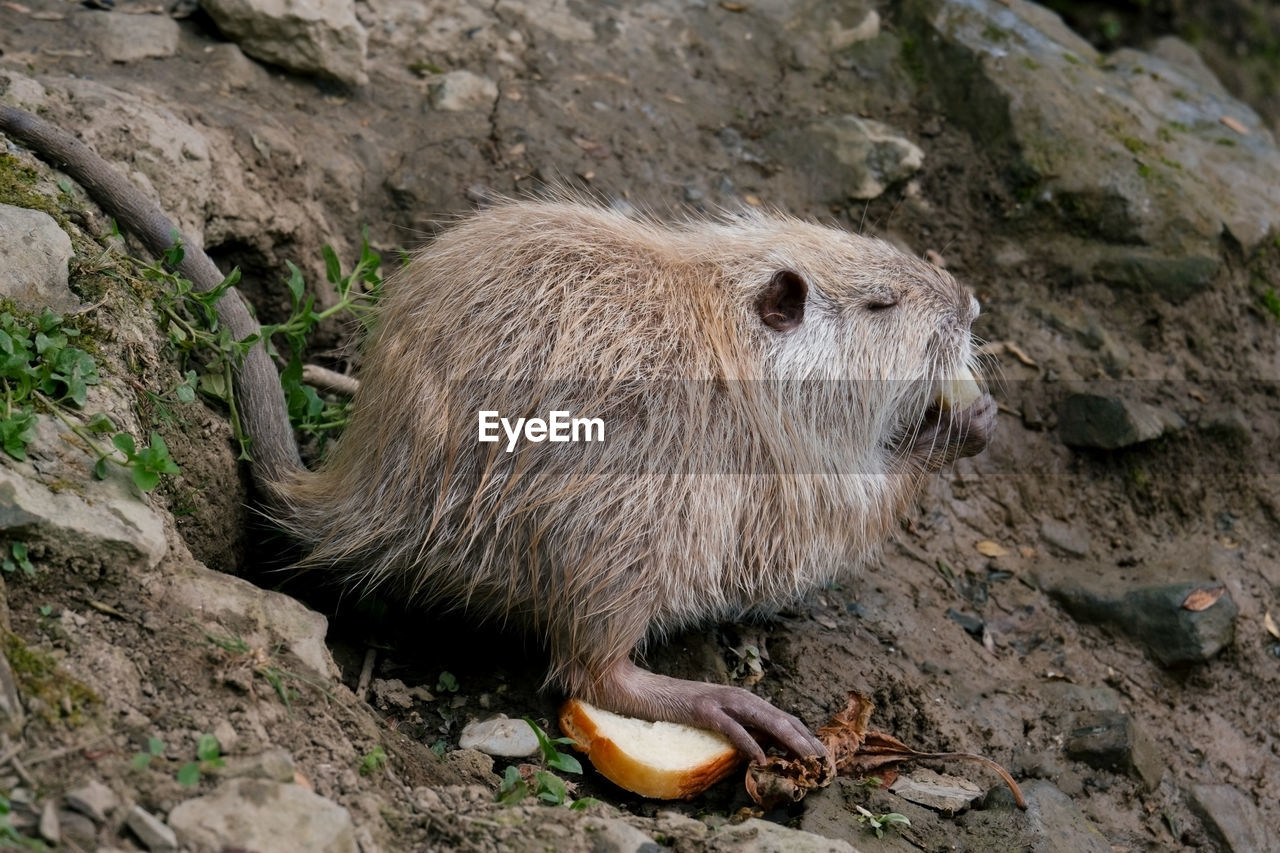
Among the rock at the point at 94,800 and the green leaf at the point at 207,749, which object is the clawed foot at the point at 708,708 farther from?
the rock at the point at 94,800

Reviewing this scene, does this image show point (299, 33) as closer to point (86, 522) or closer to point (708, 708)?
point (86, 522)

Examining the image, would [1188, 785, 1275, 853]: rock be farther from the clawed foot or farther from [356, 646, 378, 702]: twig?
[356, 646, 378, 702]: twig

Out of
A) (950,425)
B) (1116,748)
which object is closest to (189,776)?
(950,425)

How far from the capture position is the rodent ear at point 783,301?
3371 mm

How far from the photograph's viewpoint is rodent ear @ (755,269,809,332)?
3.37 metres

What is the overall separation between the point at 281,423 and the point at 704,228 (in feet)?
4.80

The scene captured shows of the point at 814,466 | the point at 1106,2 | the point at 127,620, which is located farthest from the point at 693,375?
the point at 1106,2

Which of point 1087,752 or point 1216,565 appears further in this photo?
point 1216,565

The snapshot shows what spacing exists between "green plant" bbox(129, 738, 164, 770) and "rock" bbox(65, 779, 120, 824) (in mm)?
77

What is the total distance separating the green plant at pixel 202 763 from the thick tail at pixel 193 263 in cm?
126

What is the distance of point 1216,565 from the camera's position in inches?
167

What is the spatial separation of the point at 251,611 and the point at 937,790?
5.83ft

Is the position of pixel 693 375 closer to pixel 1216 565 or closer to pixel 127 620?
pixel 127 620

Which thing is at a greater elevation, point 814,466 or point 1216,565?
point 814,466
